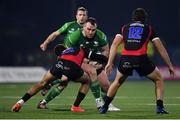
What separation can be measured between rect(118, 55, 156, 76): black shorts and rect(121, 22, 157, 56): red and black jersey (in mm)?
100

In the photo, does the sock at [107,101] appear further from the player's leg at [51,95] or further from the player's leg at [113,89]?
the player's leg at [51,95]

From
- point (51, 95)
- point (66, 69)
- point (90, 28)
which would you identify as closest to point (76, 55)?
point (66, 69)

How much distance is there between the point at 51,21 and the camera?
1206 inches

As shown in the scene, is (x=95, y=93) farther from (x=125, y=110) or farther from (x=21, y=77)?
(x=21, y=77)

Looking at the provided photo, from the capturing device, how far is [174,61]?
97.0ft

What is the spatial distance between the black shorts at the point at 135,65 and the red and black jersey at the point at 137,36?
0.10m

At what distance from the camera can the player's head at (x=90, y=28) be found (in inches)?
591

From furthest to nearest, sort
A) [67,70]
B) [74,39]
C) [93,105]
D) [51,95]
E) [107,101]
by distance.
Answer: [93,105] < [51,95] < [74,39] < [67,70] < [107,101]

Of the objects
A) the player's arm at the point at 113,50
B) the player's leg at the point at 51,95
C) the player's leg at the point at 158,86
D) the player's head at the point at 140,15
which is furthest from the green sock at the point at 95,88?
the player's head at the point at 140,15

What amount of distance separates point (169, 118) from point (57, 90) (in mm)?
3598

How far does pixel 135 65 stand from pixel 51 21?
16.8 metres

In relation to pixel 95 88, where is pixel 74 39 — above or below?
above

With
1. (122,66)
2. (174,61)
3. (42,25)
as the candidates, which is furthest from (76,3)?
(122,66)

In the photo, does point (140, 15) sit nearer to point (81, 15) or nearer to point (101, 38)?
point (101, 38)
